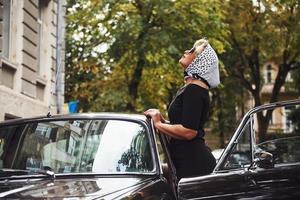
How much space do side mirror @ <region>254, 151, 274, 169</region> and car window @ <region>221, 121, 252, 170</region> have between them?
0.51 ft

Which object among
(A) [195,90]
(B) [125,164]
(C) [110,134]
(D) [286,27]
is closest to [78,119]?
(C) [110,134]

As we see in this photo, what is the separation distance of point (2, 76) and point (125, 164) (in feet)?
28.5

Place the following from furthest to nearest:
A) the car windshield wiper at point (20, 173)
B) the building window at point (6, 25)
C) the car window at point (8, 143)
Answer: the building window at point (6, 25) < the car window at point (8, 143) < the car windshield wiper at point (20, 173)

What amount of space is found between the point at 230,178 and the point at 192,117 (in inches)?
25.1

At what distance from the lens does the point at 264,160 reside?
14.8 feet

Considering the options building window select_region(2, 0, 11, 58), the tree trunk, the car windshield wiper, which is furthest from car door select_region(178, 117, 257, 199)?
the tree trunk

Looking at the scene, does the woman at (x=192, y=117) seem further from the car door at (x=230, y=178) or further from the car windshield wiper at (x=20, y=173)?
the car windshield wiper at (x=20, y=173)

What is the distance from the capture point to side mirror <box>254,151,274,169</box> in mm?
4520

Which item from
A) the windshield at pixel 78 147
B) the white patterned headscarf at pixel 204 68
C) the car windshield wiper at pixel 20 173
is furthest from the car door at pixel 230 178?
the car windshield wiper at pixel 20 173

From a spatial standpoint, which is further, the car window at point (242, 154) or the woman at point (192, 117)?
the woman at point (192, 117)

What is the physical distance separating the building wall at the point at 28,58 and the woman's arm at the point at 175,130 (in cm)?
758

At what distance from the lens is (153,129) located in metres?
4.84

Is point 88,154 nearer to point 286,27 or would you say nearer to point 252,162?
point 252,162

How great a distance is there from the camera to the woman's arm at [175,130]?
4883 millimetres
